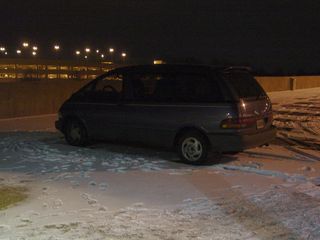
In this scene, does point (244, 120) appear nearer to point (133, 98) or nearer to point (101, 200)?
point (133, 98)

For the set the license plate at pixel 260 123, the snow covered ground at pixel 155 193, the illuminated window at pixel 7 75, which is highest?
the illuminated window at pixel 7 75

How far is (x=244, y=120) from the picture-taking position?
8.59 metres

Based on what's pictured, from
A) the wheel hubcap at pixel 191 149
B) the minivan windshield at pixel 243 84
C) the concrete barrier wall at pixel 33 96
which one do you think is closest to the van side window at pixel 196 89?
the minivan windshield at pixel 243 84

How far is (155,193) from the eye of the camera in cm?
694

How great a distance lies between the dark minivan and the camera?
8617 mm

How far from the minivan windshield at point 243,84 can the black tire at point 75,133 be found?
332 cm

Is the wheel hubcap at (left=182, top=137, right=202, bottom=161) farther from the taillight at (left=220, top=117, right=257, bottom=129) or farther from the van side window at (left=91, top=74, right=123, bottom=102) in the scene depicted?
the van side window at (left=91, top=74, right=123, bottom=102)

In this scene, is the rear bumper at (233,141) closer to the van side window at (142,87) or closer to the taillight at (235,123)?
the taillight at (235,123)

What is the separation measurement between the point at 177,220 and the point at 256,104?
12.3 ft

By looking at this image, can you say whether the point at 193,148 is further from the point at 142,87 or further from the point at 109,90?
the point at 109,90

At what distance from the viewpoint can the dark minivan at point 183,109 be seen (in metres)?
8.62

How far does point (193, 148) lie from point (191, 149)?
4 centimetres

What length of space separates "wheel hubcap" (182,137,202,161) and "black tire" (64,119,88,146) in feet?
8.12

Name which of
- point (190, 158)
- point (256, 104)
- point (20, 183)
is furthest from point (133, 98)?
point (20, 183)
